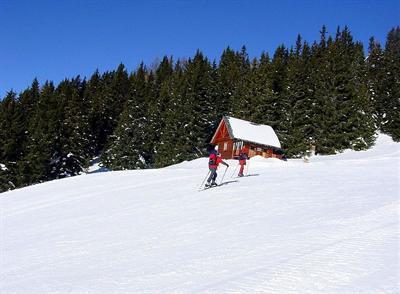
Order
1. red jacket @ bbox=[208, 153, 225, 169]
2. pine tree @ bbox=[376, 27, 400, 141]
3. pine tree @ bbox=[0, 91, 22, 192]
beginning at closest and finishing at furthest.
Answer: red jacket @ bbox=[208, 153, 225, 169]
pine tree @ bbox=[0, 91, 22, 192]
pine tree @ bbox=[376, 27, 400, 141]

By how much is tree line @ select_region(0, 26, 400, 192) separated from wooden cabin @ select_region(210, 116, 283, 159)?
9.04 feet

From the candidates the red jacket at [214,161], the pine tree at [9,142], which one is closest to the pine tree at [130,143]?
the pine tree at [9,142]

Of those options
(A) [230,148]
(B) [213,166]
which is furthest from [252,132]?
(B) [213,166]

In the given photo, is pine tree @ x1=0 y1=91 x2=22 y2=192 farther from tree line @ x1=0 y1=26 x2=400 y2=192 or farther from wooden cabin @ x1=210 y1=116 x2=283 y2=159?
wooden cabin @ x1=210 y1=116 x2=283 y2=159

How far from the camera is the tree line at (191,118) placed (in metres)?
55.6

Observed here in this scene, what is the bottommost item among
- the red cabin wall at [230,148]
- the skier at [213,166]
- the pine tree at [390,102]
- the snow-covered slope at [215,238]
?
the snow-covered slope at [215,238]

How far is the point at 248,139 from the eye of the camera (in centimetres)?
Answer: 5394

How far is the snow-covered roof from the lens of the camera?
53.9 meters

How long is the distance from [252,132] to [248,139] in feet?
4.65

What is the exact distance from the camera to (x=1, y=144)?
57.8m

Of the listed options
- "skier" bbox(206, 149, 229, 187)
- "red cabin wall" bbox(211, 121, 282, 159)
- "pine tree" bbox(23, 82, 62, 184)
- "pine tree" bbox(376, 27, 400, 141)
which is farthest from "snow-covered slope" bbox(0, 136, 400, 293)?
"pine tree" bbox(376, 27, 400, 141)

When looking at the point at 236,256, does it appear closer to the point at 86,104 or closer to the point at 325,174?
the point at 325,174

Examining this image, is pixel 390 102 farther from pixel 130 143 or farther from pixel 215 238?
pixel 215 238

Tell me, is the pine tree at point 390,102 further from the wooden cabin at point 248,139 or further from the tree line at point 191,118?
the wooden cabin at point 248,139
